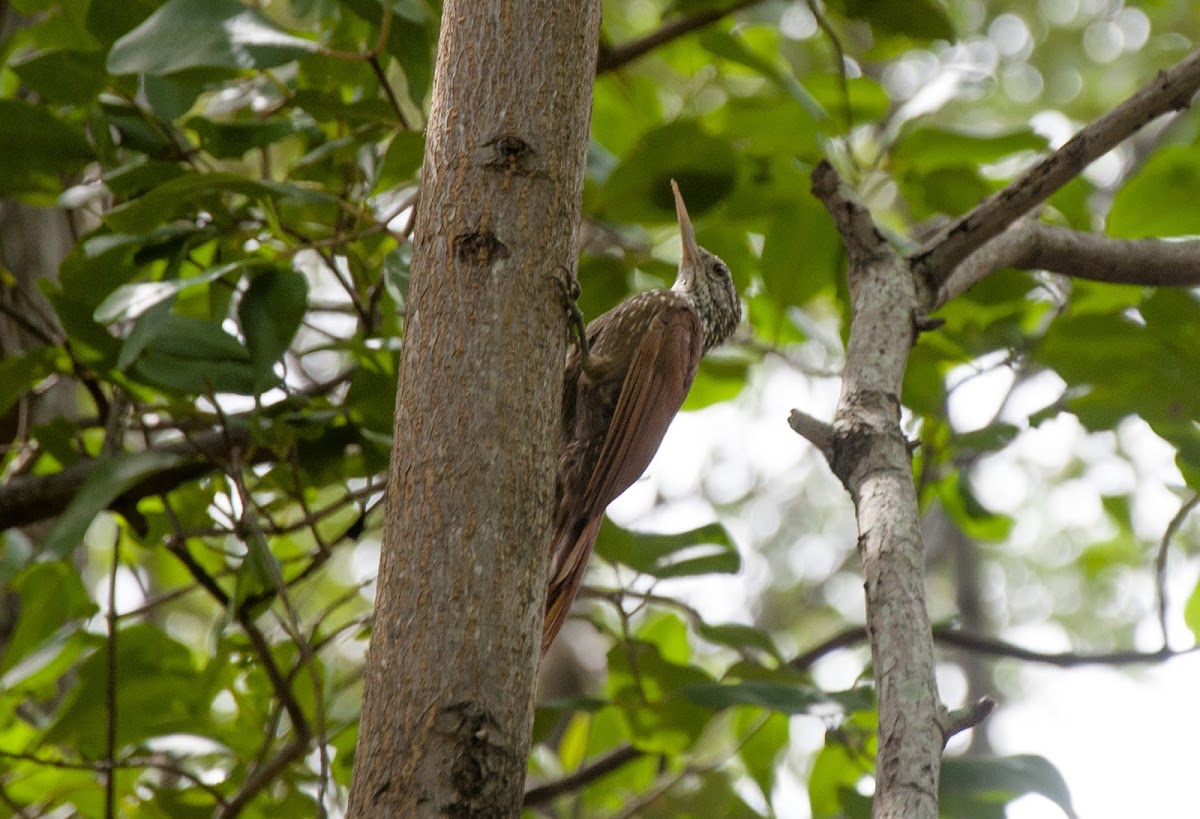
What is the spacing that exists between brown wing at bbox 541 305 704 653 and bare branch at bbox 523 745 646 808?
2.39 ft

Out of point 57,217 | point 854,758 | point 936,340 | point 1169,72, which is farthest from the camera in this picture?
point 57,217

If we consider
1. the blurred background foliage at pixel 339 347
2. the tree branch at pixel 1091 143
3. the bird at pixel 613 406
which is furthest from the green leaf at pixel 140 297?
the tree branch at pixel 1091 143

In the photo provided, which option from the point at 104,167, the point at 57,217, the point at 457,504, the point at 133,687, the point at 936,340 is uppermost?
the point at 57,217

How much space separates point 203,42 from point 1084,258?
58.9 inches

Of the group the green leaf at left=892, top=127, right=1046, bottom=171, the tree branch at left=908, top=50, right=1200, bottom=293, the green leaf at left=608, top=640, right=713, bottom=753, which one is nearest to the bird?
the green leaf at left=608, top=640, right=713, bottom=753

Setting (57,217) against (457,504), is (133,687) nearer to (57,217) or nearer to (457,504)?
(457,504)

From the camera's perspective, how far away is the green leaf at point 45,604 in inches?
102

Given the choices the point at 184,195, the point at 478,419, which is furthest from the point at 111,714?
the point at 478,419

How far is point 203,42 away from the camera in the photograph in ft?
6.53

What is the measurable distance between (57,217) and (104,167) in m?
1.43

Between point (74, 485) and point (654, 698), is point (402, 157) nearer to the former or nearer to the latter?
point (74, 485)

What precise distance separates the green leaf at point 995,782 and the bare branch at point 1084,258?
74 centimetres

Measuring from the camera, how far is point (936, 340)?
2.64m

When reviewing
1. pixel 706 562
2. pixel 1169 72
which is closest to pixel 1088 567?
pixel 706 562
